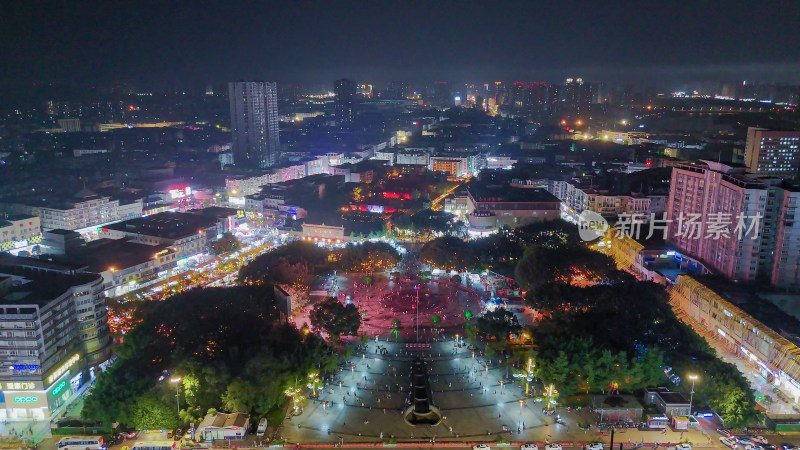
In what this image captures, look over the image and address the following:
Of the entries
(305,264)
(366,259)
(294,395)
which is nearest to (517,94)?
(366,259)

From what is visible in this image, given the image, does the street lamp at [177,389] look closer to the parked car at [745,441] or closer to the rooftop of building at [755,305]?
the parked car at [745,441]

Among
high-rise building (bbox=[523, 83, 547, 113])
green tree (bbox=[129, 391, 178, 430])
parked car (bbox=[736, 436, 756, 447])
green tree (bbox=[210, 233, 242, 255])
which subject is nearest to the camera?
parked car (bbox=[736, 436, 756, 447])

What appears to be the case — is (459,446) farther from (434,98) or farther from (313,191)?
(434,98)

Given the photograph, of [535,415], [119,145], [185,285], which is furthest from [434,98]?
[535,415]

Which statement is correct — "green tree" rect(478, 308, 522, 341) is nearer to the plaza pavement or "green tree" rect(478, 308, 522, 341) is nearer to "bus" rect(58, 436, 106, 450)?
the plaza pavement

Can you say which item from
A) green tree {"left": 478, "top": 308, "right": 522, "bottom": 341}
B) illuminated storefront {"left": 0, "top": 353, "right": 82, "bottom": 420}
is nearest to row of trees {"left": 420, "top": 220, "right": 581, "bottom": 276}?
green tree {"left": 478, "top": 308, "right": 522, "bottom": 341}

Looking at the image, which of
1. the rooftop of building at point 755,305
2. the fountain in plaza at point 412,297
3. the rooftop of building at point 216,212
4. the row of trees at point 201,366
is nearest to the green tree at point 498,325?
the fountain in plaza at point 412,297

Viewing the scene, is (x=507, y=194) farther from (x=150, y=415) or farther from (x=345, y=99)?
(x=345, y=99)
